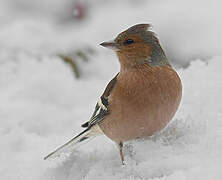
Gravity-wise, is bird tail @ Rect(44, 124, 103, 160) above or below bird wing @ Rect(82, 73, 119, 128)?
below

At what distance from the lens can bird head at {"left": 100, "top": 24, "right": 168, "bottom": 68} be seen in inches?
117

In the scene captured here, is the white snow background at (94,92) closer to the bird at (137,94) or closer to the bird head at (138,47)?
the bird at (137,94)

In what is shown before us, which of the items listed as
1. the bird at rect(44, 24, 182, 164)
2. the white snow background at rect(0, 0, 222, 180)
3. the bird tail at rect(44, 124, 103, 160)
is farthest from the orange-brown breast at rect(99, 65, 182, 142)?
the bird tail at rect(44, 124, 103, 160)

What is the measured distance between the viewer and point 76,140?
3.13 metres

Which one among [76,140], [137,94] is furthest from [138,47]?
[76,140]

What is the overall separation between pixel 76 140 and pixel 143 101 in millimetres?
674

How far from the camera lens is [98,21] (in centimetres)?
723

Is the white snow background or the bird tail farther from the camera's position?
the bird tail

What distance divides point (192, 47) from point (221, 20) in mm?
985

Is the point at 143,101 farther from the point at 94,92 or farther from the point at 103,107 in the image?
the point at 94,92

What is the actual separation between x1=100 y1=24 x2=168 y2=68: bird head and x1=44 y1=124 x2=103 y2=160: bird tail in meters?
0.54

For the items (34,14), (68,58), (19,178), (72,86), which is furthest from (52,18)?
(19,178)

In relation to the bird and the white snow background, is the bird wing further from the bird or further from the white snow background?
the white snow background

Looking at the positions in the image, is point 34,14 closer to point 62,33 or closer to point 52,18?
point 52,18
